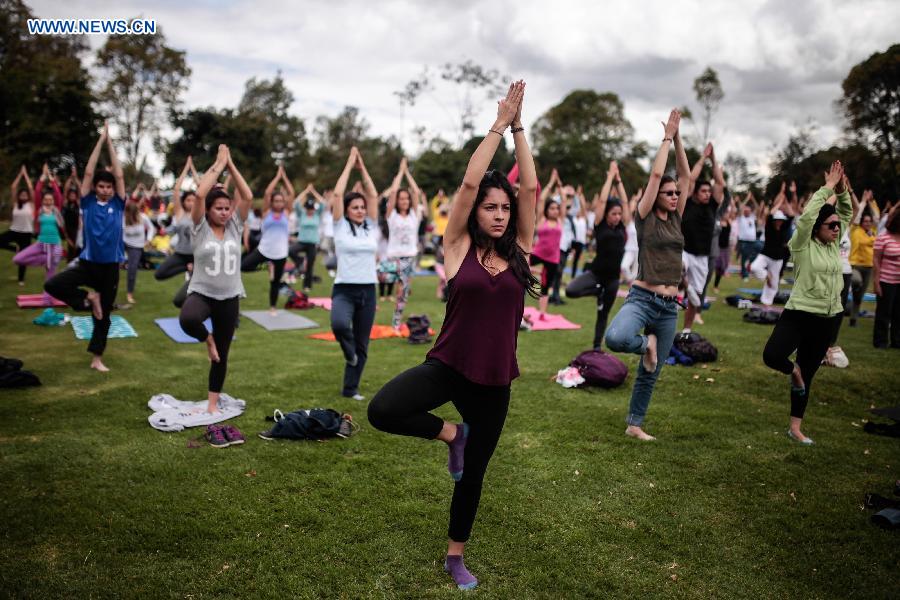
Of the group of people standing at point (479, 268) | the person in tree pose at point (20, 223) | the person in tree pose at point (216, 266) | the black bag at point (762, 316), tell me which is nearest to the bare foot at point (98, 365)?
the group of people standing at point (479, 268)

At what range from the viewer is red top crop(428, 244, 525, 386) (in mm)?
3137

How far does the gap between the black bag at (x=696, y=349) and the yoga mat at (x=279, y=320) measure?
20.7 ft

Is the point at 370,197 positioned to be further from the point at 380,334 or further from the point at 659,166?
the point at 380,334

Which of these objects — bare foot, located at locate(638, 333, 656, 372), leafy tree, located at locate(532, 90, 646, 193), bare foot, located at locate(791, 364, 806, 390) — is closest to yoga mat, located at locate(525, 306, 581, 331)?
bare foot, located at locate(638, 333, 656, 372)

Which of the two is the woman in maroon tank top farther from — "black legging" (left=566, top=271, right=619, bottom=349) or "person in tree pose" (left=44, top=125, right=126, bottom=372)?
"person in tree pose" (left=44, top=125, right=126, bottom=372)

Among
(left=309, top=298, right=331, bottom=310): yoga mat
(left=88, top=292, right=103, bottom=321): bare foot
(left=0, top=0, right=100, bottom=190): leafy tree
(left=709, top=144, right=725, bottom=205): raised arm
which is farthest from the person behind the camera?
(left=0, top=0, right=100, bottom=190): leafy tree

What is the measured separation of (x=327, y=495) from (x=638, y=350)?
2.92 meters

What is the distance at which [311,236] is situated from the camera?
46.7 feet

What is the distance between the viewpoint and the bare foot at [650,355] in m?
5.46

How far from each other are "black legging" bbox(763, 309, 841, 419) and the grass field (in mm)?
803

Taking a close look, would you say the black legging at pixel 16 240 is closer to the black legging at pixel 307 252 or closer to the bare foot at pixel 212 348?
the black legging at pixel 307 252

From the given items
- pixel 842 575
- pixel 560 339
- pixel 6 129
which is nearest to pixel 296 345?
pixel 560 339

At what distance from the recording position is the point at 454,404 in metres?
3.24

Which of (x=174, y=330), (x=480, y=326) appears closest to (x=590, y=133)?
(x=174, y=330)
